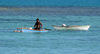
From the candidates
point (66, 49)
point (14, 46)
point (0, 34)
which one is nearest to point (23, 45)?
point (14, 46)

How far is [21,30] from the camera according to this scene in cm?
5628

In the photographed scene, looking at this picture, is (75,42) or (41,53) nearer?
(41,53)

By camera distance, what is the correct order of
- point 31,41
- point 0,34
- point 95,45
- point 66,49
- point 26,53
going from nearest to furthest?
point 26,53 → point 66,49 → point 95,45 → point 31,41 → point 0,34

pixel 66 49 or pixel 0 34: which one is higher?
pixel 0 34

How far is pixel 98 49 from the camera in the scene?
42.2 meters

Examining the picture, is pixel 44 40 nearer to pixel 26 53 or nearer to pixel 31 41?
pixel 31 41

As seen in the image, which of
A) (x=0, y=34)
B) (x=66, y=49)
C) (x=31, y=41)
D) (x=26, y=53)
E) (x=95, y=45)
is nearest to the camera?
(x=26, y=53)

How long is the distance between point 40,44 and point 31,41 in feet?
7.96

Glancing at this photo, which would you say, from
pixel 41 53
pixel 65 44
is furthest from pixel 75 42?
pixel 41 53

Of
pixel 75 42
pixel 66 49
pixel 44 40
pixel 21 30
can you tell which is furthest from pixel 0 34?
pixel 66 49

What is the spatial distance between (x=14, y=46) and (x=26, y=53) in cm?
456

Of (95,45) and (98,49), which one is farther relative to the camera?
(95,45)

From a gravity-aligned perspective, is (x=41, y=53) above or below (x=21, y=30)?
below

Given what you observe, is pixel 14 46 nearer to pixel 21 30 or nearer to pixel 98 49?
pixel 98 49
